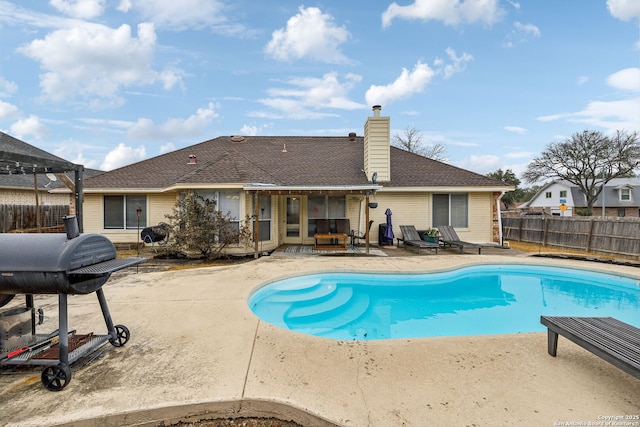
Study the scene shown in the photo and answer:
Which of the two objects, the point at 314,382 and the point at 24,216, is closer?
the point at 314,382

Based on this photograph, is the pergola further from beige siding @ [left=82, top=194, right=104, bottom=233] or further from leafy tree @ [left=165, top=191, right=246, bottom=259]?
beige siding @ [left=82, top=194, right=104, bottom=233]

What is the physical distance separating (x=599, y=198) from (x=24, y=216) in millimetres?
50181

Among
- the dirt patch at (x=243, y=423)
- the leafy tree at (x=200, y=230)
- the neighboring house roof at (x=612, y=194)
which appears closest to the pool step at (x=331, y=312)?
the dirt patch at (x=243, y=423)

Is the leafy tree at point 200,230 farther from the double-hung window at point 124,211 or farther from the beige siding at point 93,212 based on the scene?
the beige siding at point 93,212

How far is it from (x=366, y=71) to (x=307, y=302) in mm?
13003

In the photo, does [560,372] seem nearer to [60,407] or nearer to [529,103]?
[60,407]

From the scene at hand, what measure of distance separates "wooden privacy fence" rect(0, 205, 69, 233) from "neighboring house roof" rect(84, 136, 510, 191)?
4.29 metres

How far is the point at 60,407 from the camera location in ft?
8.22

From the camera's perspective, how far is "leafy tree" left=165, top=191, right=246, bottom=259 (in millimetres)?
9383

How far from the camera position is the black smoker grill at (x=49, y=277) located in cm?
277

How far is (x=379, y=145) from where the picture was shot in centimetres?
1262

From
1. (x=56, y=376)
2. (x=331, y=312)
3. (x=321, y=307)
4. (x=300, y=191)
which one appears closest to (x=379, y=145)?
(x=300, y=191)

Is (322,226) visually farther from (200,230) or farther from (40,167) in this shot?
(40,167)

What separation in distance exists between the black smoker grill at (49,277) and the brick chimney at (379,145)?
10.7m
